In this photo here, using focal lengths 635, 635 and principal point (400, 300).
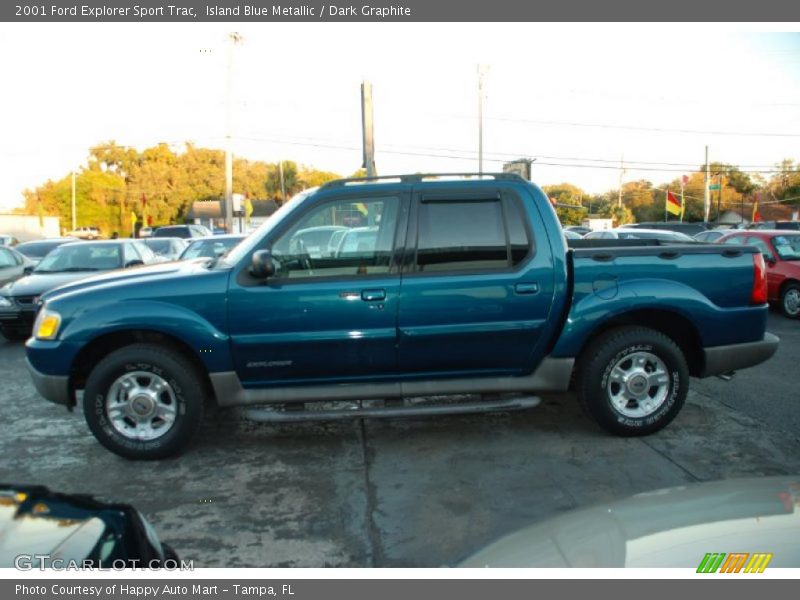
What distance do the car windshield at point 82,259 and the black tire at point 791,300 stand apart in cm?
1150

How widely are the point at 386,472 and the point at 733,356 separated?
2.91 meters

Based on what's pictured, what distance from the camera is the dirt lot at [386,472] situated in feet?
11.7

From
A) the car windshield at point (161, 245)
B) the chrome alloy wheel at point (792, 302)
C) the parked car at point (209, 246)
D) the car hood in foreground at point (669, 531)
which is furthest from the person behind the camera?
the car windshield at point (161, 245)

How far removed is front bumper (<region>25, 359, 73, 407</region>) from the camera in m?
4.62

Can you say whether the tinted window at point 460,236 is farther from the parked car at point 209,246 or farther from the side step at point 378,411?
the parked car at point 209,246

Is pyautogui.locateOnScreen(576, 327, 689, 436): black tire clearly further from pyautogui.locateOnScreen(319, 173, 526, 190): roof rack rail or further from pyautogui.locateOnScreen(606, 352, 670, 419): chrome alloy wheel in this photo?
pyautogui.locateOnScreen(319, 173, 526, 190): roof rack rail

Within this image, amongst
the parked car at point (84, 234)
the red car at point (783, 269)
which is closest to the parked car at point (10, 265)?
the red car at point (783, 269)

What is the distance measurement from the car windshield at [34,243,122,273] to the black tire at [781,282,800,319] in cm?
1150

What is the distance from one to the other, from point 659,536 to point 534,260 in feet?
9.37

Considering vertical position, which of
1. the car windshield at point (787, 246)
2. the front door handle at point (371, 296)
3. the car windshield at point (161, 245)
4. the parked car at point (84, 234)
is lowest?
the front door handle at point (371, 296)

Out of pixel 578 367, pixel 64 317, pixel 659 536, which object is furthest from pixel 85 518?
pixel 578 367

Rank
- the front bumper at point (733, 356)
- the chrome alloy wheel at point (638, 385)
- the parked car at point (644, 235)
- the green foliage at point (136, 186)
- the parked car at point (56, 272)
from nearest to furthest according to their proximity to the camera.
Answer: the chrome alloy wheel at point (638, 385), the front bumper at point (733, 356), the parked car at point (56, 272), the parked car at point (644, 235), the green foliage at point (136, 186)

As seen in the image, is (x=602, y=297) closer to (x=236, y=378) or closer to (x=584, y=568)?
(x=236, y=378)

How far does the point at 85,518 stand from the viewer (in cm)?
229
